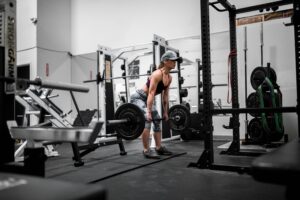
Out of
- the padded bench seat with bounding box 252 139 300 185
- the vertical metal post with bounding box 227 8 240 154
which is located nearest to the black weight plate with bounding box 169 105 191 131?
the vertical metal post with bounding box 227 8 240 154

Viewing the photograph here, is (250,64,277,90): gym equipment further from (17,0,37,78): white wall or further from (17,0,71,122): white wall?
(17,0,37,78): white wall

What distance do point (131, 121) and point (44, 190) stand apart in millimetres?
2718

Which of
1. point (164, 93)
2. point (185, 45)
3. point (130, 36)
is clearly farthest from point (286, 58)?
point (130, 36)

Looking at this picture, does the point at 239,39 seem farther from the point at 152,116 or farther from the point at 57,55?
the point at 57,55

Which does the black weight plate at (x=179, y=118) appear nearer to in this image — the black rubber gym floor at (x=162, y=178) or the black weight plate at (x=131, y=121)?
the black rubber gym floor at (x=162, y=178)

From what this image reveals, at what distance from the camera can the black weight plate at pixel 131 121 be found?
10.8ft

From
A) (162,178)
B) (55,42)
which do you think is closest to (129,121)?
(162,178)

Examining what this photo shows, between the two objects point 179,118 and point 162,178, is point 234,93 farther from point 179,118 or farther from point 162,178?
point 162,178

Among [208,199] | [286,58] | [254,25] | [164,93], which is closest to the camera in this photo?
[208,199]

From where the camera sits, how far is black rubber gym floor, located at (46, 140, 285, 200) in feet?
6.68

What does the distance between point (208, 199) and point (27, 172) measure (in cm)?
123

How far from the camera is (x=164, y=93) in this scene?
404 centimetres

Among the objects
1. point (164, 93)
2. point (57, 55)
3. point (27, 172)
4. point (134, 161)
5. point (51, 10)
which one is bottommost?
point (134, 161)

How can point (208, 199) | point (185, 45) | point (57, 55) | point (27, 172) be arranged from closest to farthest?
point (27, 172)
point (208, 199)
point (185, 45)
point (57, 55)
